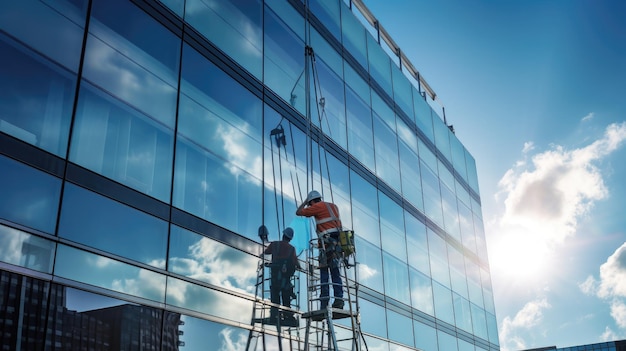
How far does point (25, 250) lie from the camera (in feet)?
25.2

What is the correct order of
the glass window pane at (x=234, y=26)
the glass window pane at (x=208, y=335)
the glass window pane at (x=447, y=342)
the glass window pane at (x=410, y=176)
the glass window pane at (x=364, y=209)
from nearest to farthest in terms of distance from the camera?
the glass window pane at (x=208, y=335) → the glass window pane at (x=234, y=26) → the glass window pane at (x=364, y=209) → the glass window pane at (x=447, y=342) → the glass window pane at (x=410, y=176)

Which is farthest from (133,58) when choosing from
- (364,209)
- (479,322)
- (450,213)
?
(479,322)

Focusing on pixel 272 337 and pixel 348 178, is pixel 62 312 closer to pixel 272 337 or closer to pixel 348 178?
pixel 272 337

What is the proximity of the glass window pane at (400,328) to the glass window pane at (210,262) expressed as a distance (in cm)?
701

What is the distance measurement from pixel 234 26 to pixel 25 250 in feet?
24.5

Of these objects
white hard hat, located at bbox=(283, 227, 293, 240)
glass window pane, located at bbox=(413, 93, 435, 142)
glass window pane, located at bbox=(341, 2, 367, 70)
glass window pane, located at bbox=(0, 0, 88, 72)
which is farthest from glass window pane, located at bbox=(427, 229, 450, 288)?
glass window pane, located at bbox=(0, 0, 88, 72)

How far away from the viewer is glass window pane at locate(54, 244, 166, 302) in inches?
321

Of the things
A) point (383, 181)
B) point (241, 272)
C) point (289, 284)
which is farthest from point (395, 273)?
point (241, 272)

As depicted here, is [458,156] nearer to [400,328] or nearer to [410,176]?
[410,176]

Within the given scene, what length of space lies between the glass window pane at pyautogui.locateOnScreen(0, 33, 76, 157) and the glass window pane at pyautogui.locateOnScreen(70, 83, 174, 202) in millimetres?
269

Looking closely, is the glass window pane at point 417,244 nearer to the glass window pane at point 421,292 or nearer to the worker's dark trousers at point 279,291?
the glass window pane at point 421,292

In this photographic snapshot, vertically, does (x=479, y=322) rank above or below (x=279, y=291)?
above

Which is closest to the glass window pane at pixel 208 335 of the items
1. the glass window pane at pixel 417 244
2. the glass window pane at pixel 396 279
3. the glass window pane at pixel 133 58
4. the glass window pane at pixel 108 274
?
the glass window pane at pixel 108 274

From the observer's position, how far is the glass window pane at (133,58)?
957 cm
